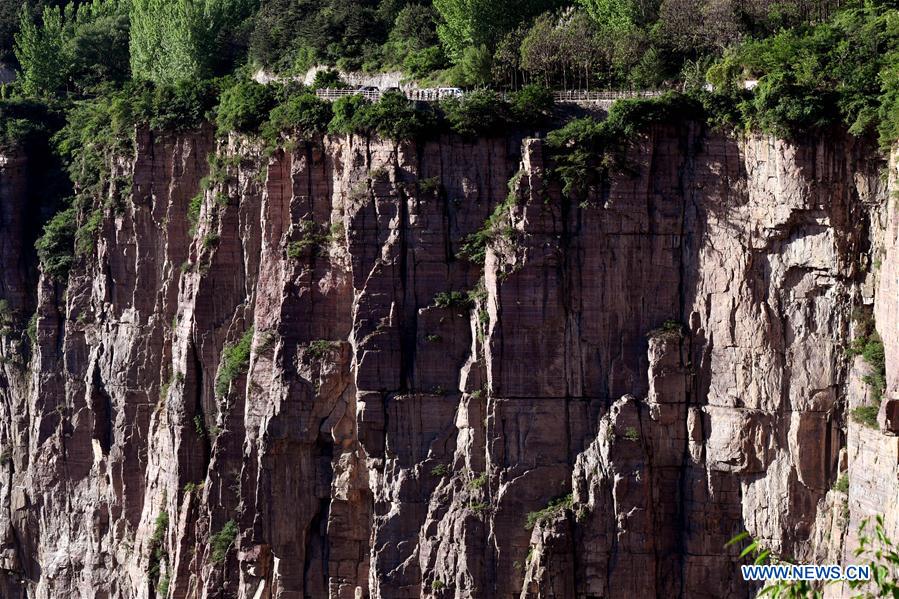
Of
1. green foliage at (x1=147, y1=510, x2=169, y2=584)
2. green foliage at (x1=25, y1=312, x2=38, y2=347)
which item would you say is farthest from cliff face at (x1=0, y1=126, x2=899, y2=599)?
green foliage at (x1=25, y1=312, x2=38, y2=347)

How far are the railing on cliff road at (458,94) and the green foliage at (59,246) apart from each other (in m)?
14.6

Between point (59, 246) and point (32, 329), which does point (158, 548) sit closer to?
point (32, 329)

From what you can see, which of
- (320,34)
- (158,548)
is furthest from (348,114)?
(158,548)

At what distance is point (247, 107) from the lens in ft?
200

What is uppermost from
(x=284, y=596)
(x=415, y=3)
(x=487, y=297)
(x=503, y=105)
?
(x=415, y=3)

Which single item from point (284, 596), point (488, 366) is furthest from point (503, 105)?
point (284, 596)

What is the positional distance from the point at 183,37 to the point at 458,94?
72.6 ft

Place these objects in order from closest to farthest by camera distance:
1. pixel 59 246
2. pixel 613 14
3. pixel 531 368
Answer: pixel 531 368 < pixel 613 14 < pixel 59 246

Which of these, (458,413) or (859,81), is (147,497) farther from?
(859,81)

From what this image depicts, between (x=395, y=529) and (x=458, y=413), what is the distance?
12.6 feet

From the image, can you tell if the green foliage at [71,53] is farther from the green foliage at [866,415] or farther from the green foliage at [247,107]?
the green foliage at [866,415]

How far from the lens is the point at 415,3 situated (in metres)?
72.4

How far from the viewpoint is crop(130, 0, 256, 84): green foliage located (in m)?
77.1

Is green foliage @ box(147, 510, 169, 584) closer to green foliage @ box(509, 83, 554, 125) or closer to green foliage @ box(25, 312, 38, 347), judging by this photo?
green foliage @ box(25, 312, 38, 347)
